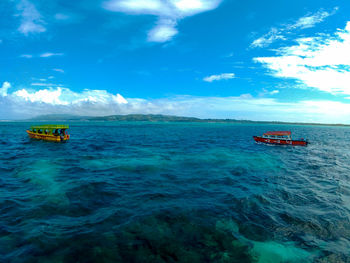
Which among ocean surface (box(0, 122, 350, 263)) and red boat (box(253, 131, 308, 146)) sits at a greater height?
red boat (box(253, 131, 308, 146))

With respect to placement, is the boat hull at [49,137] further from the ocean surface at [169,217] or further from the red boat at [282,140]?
the red boat at [282,140]

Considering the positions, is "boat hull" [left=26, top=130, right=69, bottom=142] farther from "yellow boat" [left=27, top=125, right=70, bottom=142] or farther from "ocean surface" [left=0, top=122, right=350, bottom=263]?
"ocean surface" [left=0, top=122, right=350, bottom=263]

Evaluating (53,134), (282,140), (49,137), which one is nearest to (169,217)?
(53,134)

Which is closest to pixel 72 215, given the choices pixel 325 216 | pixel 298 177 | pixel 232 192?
pixel 232 192

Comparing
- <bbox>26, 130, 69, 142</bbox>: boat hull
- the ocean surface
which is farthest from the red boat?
<bbox>26, 130, 69, 142</bbox>: boat hull

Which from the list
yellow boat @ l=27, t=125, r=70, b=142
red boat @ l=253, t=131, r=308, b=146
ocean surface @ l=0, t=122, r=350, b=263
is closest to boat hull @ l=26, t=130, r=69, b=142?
yellow boat @ l=27, t=125, r=70, b=142

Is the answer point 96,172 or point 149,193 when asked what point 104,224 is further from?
point 96,172

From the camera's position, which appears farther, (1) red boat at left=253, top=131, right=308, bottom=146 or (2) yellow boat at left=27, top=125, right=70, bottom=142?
(1) red boat at left=253, top=131, right=308, bottom=146

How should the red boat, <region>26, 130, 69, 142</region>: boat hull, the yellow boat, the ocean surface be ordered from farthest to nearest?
the red boat < the yellow boat < <region>26, 130, 69, 142</region>: boat hull < the ocean surface

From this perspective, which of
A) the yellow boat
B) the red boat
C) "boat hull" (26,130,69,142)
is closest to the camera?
"boat hull" (26,130,69,142)

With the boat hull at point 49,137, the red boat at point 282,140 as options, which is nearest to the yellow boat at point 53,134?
the boat hull at point 49,137

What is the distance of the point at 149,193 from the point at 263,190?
10.7 m

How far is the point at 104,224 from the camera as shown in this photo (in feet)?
34.7

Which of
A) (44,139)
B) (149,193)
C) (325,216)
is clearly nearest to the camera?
(325,216)
